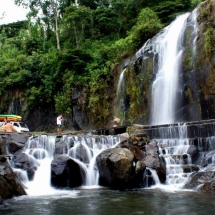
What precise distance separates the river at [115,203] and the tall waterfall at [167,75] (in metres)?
9.56

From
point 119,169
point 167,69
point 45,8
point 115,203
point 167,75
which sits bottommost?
point 115,203

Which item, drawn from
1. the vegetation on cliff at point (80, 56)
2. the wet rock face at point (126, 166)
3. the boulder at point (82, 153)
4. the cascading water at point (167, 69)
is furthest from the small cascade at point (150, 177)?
the vegetation on cliff at point (80, 56)

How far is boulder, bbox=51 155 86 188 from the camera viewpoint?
12914 millimetres

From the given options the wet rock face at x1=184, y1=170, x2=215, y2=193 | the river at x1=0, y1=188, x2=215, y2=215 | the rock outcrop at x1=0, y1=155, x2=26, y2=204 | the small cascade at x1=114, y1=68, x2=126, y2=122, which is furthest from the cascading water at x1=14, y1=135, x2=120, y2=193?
the small cascade at x1=114, y1=68, x2=126, y2=122

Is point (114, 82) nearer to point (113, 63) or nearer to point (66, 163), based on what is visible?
point (113, 63)

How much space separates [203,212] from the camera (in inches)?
317

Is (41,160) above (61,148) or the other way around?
the other way around

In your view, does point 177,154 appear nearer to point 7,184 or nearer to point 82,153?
point 82,153

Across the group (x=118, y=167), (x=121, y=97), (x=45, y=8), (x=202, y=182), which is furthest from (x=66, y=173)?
(x=45, y=8)

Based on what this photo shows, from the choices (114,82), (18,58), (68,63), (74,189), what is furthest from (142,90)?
(18,58)

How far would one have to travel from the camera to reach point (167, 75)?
2108cm

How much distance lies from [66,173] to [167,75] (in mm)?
10870

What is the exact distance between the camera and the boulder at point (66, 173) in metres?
12.9

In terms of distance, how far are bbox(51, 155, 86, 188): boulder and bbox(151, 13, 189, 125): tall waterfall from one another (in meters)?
8.48
